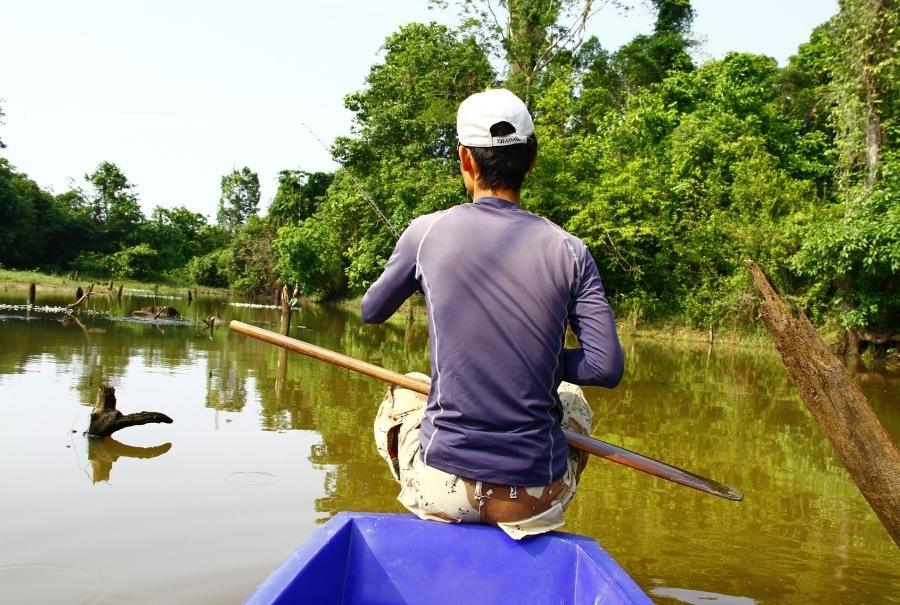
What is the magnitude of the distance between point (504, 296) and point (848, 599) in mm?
2928

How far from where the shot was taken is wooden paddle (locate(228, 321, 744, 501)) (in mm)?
2375

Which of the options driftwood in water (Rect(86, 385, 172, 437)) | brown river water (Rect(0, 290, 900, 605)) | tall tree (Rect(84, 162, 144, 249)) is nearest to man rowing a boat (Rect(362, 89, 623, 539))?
brown river water (Rect(0, 290, 900, 605))

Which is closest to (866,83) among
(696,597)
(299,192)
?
(696,597)

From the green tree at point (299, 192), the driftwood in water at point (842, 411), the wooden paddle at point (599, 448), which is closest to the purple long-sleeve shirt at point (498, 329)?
the wooden paddle at point (599, 448)

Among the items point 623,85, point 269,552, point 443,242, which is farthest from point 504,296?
point 623,85

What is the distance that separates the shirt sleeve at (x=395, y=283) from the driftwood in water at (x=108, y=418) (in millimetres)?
4837

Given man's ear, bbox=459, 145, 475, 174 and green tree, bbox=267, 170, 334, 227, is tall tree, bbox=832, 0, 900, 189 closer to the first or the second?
man's ear, bbox=459, 145, 475, 174

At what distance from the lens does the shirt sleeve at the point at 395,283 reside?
215cm

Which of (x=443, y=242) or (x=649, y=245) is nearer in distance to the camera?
(x=443, y=242)

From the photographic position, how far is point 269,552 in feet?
13.2

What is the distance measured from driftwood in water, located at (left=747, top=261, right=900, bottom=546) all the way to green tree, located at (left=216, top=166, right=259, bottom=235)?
69476mm

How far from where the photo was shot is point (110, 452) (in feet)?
19.8

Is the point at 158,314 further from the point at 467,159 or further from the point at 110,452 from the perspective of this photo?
the point at 467,159

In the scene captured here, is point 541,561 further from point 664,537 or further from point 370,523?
point 664,537
